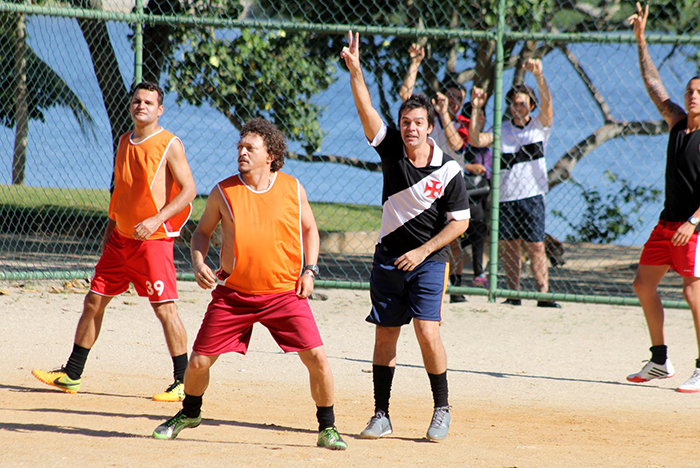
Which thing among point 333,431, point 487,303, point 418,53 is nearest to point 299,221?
point 333,431

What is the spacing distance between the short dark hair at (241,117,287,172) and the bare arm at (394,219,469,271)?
779 millimetres

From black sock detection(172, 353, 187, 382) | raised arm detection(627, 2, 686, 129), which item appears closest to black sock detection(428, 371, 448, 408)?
black sock detection(172, 353, 187, 382)

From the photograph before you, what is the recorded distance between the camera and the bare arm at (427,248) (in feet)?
13.1

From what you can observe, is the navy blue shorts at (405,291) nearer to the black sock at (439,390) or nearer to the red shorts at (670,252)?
the black sock at (439,390)

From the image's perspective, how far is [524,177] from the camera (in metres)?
7.45

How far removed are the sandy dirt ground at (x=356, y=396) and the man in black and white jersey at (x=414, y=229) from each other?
0.40 meters

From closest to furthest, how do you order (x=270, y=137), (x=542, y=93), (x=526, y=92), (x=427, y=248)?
(x=270, y=137) → (x=427, y=248) → (x=542, y=93) → (x=526, y=92)

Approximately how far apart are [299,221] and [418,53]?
1793 millimetres

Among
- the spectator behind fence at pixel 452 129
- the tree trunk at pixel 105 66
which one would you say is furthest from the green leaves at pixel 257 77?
the spectator behind fence at pixel 452 129

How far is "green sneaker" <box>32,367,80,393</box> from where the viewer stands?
187 inches

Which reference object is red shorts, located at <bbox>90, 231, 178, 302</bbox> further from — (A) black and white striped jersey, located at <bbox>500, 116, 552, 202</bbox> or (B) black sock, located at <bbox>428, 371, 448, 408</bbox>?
(A) black and white striped jersey, located at <bbox>500, 116, 552, 202</bbox>

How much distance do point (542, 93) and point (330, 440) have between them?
4.15 m

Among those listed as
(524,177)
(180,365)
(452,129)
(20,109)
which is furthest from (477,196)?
(20,109)

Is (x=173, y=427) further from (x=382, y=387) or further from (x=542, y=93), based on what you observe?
(x=542, y=93)
